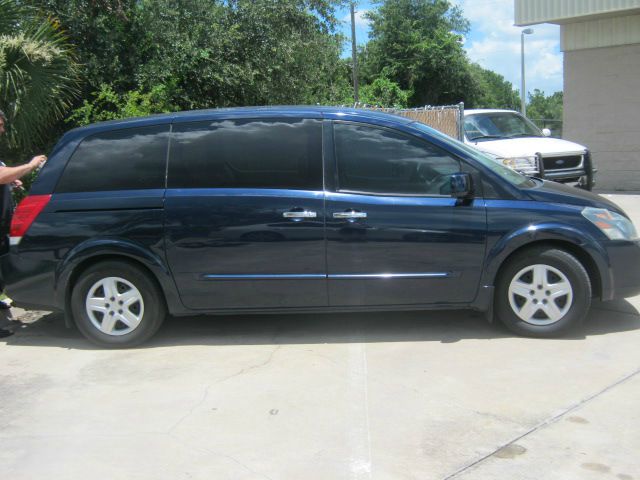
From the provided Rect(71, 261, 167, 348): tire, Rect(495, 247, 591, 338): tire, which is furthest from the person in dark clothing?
Rect(495, 247, 591, 338): tire

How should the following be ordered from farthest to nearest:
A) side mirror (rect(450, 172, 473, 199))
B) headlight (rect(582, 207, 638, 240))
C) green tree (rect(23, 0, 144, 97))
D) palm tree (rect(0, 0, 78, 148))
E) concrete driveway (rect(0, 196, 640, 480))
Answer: green tree (rect(23, 0, 144, 97)), palm tree (rect(0, 0, 78, 148)), headlight (rect(582, 207, 638, 240)), side mirror (rect(450, 172, 473, 199)), concrete driveway (rect(0, 196, 640, 480))

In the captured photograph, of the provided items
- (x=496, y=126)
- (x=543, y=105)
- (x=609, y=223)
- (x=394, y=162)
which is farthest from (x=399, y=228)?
(x=543, y=105)

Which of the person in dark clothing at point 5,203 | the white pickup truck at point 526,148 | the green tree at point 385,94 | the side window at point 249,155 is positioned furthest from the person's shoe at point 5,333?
the green tree at point 385,94

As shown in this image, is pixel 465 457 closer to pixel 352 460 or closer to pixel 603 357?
pixel 352 460

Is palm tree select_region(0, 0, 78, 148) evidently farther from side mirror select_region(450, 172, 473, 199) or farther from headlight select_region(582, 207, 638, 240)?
headlight select_region(582, 207, 638, 240)

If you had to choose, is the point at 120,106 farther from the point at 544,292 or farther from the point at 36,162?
the point at 544,292

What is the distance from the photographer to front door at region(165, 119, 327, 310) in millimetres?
5234

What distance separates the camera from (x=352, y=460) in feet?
11.7

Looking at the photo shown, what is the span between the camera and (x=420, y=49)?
126ft

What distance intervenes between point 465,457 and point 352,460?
60 cm

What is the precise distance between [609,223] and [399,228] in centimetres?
169

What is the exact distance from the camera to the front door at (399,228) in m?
5.20

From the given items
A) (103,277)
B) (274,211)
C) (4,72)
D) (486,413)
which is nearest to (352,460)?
(486,413)

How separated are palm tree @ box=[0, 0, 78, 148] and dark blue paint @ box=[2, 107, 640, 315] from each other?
331cm
